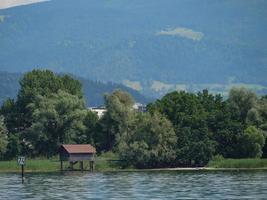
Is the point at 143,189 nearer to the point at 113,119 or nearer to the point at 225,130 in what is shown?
the point at 225,130

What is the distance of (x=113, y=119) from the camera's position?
5217 inches

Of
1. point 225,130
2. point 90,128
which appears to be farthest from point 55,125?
point 225,130

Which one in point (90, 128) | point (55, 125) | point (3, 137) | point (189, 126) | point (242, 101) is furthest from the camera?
point (242, 101)

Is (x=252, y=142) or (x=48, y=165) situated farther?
(x=252, y=142)

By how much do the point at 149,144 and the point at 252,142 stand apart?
13481 millimetres

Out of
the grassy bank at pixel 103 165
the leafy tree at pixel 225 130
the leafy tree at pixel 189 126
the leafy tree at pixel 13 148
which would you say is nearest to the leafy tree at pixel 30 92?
the leafy tree at pixel 13 148

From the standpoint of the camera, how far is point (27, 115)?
14088cm

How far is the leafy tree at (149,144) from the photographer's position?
Answer: 118 metres

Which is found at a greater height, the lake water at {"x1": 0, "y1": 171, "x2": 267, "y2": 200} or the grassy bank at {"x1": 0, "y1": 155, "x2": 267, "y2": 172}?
the grassy bank at {"x1": 0, "y1": 155, "x2": 267, "y2": 172}

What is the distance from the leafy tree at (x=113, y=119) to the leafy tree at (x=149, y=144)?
792cm

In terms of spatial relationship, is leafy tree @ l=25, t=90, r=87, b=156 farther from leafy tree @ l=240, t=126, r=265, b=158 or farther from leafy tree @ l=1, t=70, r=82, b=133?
leafy tree @ l=240, t=126, r=265, b=158

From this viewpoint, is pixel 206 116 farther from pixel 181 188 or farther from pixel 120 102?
pixel 181 188

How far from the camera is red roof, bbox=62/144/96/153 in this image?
121688mm

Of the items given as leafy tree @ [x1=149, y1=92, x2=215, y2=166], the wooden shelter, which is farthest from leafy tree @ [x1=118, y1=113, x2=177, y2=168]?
the wooden shelter
